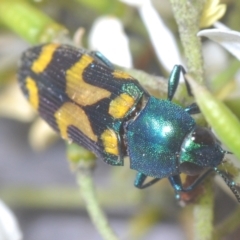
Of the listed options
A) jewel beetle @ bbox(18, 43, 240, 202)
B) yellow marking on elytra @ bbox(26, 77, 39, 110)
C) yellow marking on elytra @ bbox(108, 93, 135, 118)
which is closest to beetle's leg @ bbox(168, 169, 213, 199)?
jewel beetle @ bbox(18, 43, 240, 202)

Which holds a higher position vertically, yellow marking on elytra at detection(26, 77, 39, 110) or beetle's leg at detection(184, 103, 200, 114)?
beetle's leg at detection(184, 103, 200, 114)

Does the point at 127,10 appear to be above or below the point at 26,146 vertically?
above

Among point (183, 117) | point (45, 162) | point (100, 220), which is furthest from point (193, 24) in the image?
point (45, 162)

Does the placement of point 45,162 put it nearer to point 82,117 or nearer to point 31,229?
point 31,229

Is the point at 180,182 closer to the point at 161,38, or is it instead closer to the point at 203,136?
the point at 203,136

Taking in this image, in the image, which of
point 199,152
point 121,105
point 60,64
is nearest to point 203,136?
point 199,152

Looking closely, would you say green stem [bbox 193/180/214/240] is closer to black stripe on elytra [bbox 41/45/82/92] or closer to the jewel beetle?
the jewel beetle

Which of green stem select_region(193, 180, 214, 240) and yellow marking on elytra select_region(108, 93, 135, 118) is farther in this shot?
yellow marking on elytra select_region(108, 93, 135, 118)
